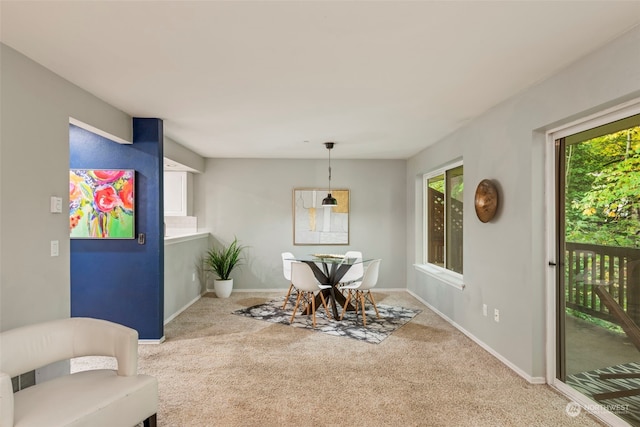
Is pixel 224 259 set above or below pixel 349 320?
above

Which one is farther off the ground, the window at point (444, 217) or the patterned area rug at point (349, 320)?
the window at point (444, 217)

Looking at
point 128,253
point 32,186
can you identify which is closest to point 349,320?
point 128,253

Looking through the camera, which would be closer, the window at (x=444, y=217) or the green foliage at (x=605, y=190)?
the green foliage at (x=605, y=190)

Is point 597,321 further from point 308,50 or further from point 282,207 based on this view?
point 282,207

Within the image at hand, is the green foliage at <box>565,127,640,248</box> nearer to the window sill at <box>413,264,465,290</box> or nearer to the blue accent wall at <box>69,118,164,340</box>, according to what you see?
the window sill at <box>413,264,465,290</box>

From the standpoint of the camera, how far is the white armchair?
1.77 m

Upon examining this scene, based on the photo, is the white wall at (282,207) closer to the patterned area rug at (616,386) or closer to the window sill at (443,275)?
the window sill at (443,275)

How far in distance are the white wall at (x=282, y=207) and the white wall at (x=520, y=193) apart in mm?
2406

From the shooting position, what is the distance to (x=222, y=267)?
6191mm

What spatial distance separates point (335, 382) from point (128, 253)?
248 cm

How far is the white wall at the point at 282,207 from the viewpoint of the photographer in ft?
21.8

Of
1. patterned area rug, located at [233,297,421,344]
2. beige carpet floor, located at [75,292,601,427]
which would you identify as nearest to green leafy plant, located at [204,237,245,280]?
patterned area rug, located at [233,297,421,344]

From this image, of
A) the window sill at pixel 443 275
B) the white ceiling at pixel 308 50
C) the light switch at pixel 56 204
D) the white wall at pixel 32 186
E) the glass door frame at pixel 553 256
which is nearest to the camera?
the white ceiling at pixel 308 50

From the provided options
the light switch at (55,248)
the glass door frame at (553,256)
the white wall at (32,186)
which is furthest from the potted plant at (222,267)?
the glass door frame at (553,256)
